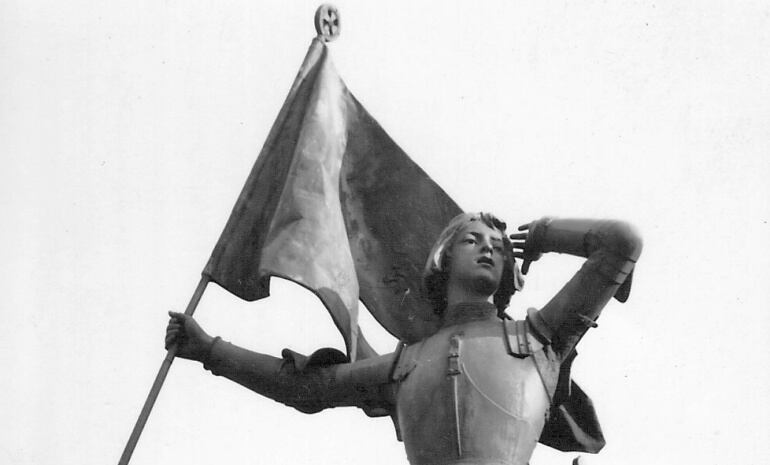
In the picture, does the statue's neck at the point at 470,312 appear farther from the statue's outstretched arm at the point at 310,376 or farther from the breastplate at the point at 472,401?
the statue's outstretched arm at the point at 310,376

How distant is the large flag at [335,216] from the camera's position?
16469mm

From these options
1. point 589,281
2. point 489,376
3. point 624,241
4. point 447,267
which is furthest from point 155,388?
point 624,241

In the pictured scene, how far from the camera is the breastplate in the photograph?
48.8 ft

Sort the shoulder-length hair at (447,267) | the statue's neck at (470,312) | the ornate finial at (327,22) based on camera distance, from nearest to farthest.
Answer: the statue's neck at (470,312)
the shoulder-length hair at (447,267)
the ornate finial at (327,22)

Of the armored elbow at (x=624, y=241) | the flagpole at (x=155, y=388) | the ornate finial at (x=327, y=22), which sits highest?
the ornate finial at (x=327, y=22)

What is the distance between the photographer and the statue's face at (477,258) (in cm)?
1594

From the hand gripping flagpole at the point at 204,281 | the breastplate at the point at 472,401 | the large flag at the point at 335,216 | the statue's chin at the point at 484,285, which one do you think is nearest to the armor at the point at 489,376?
the breastplate at the point at 472,401

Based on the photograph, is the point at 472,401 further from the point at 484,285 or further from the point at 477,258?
the point at 477,258

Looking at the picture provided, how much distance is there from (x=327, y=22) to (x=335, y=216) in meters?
1.93

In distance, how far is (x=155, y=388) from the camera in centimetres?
1630

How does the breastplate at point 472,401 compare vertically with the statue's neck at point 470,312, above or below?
below

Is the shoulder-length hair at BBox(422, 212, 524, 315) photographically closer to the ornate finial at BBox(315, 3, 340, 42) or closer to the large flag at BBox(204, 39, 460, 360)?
the large flag at BBox(204, 39, 460, 360)

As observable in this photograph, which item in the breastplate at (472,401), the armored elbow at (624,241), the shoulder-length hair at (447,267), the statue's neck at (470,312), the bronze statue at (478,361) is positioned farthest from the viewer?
the shoulder-length hair at (447,267)

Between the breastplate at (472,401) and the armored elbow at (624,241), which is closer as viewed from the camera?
the breastplate at (472,401)
